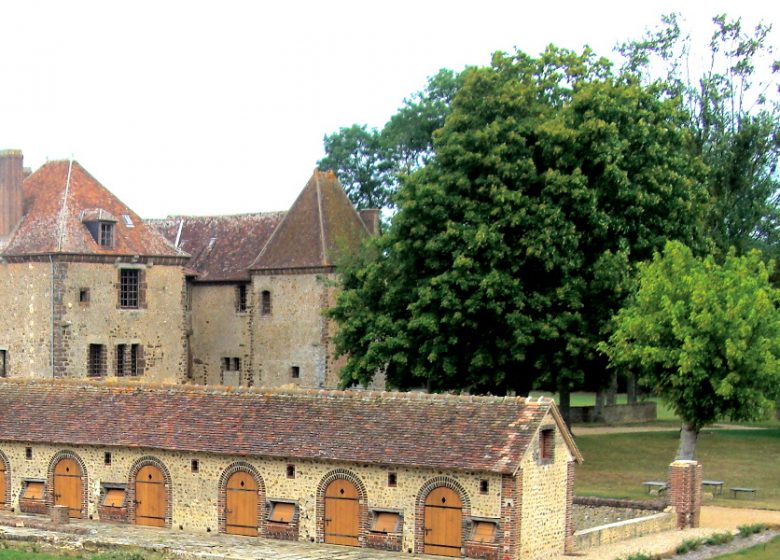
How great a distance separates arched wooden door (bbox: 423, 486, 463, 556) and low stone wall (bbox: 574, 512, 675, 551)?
2.96 m

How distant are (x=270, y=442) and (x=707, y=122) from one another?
88.8 ft

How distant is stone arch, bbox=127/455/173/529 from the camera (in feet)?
94.7

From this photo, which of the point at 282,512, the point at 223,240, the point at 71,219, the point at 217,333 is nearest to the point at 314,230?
the point at 223,240

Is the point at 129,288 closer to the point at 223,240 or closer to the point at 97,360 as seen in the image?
the point at 97,360

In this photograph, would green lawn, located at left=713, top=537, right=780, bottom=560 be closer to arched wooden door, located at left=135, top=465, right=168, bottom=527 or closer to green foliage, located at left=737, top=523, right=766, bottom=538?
green foliage, located at left=737, top=523, right=766, bottom=538

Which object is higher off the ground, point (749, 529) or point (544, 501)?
point (544, 501)

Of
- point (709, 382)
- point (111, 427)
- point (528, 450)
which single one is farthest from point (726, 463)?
point (111, 427)

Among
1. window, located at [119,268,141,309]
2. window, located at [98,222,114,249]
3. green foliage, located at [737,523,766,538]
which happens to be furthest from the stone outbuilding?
window, located at [98,222,114,249]

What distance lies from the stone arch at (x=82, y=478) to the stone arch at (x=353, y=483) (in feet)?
20.3

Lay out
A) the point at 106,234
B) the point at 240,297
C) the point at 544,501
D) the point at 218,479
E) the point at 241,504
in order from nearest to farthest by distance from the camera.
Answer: the point at 544,501, the point at 241,504, the point at 218,479, the point at 106,234, the point at 240,297

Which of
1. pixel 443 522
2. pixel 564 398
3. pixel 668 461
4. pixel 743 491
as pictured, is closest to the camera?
pixel 443 522

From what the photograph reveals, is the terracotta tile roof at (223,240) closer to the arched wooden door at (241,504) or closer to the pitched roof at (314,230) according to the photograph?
the pitched roof at (314,230)

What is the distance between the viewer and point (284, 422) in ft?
93.0

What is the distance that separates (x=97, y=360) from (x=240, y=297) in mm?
8271
